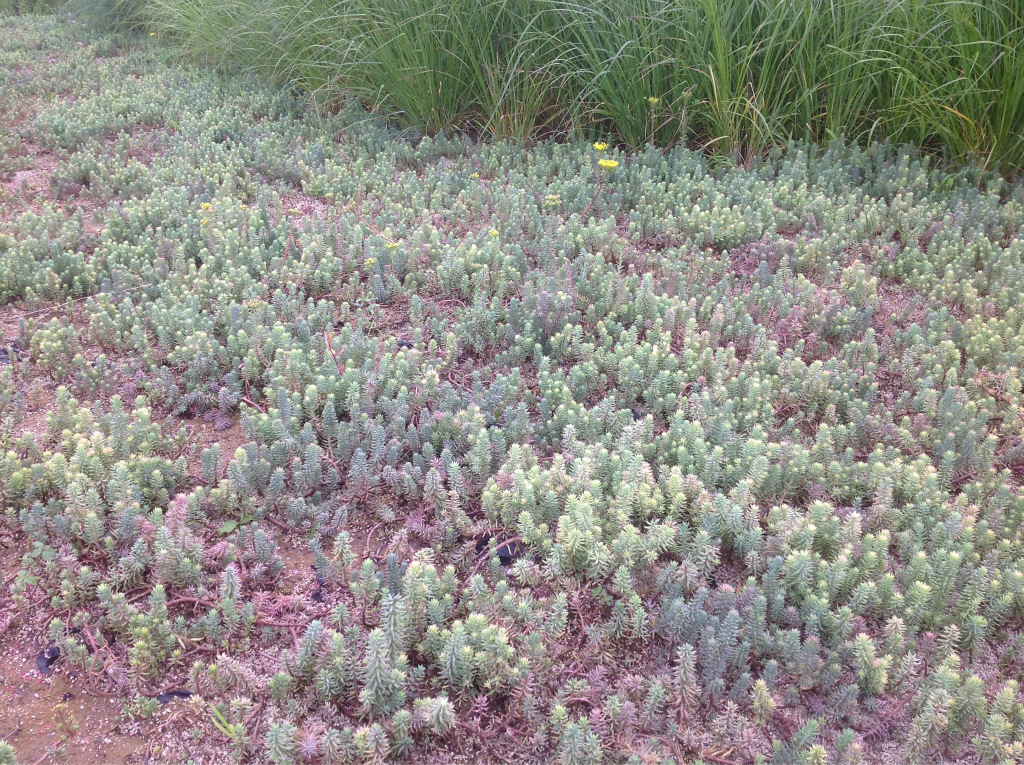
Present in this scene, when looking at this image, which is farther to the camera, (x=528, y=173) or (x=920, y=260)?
(x=528, y=173)

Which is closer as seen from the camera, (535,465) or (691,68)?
(535,465)

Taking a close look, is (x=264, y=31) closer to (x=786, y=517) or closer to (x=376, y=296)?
(x=376, y=296)

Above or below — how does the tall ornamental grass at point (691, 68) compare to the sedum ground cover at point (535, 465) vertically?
above

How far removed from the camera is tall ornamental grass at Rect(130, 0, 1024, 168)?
4953 millimetres

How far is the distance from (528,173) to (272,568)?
11.8 ft

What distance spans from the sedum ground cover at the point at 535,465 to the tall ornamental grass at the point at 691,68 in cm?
42

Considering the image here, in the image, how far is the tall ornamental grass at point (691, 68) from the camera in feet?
16.3

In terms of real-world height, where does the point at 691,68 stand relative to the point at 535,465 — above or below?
above

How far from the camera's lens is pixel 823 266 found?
424 cm

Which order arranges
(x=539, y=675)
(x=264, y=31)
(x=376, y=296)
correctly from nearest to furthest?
(x=539, y=675)
(x=376, y=296)
(x=264, y=31)

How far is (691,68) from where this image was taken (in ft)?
17.2

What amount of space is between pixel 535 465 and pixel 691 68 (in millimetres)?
3560

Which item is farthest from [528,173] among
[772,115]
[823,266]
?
[823,266]

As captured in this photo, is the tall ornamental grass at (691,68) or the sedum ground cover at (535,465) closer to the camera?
the sedum ground cover at (535,465)
